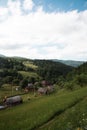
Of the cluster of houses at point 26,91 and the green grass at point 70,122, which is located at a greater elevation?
the green grass at point 70,122

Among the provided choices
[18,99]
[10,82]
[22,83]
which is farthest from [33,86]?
[18,99]

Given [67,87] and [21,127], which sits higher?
[21,127]

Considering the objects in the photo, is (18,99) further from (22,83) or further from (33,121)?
(22,83)

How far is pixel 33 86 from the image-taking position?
6614 inches

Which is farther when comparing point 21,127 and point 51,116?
point 51,116

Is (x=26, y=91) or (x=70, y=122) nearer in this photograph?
(x=70, y=122)

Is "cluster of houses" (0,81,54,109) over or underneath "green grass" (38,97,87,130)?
underneath

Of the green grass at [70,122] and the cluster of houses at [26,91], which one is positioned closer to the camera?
the green grass at [70,122]

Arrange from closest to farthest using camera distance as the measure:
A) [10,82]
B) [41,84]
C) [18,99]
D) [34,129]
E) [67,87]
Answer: [34,129], [18,99], [67,87], [41,84], [10,82]

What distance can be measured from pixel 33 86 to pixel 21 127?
14105 centimetres

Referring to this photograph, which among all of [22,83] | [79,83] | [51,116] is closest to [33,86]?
[22,83]

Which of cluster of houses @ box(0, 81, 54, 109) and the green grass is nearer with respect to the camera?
the green grass

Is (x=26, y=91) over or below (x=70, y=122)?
below

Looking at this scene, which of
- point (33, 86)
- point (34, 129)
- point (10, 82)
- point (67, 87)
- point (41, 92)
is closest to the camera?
point (34, 129)
